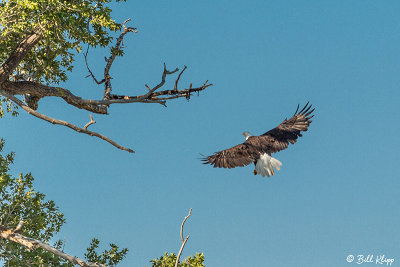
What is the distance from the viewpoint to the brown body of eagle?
14.1m

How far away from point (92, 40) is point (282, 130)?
6.98 metres

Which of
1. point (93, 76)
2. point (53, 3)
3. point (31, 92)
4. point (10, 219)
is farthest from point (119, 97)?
point (10, 219)

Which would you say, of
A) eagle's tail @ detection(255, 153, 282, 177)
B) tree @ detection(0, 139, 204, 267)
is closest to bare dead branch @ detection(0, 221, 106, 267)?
tree @ detection(0, 139, 204, 267)

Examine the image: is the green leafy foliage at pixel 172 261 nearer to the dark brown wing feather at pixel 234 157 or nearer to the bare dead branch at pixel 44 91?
the dark brown wing feather at pixel 234 157

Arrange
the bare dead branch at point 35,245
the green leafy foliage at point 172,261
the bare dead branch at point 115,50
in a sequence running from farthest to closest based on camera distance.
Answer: the bare dead branch at point 115,50
the green leafy foliage at point 172,261
the bare dead branch at point 35,245

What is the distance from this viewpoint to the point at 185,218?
7156mm

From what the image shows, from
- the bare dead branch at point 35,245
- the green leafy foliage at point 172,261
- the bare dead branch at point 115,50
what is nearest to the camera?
the bare dead branch at point 35,245

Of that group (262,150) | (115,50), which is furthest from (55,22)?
(262,150)

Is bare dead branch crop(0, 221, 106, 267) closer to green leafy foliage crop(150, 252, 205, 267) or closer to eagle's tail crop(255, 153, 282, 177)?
green leafy foliage crop(150, 252, 205, 267)

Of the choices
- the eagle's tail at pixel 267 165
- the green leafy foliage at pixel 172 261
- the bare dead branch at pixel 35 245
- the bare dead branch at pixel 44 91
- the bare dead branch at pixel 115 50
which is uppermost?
the bare dead branch at pixel 115 50

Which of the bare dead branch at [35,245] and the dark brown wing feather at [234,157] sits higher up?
the dark brown wing feather at [234,157]

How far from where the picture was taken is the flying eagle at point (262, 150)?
14.1 meters

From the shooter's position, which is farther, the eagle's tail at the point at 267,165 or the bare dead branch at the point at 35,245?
the eagle's tail at the point at 267,165

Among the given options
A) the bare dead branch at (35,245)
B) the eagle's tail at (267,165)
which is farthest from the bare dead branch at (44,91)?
the eagle's tail at (267,165)
